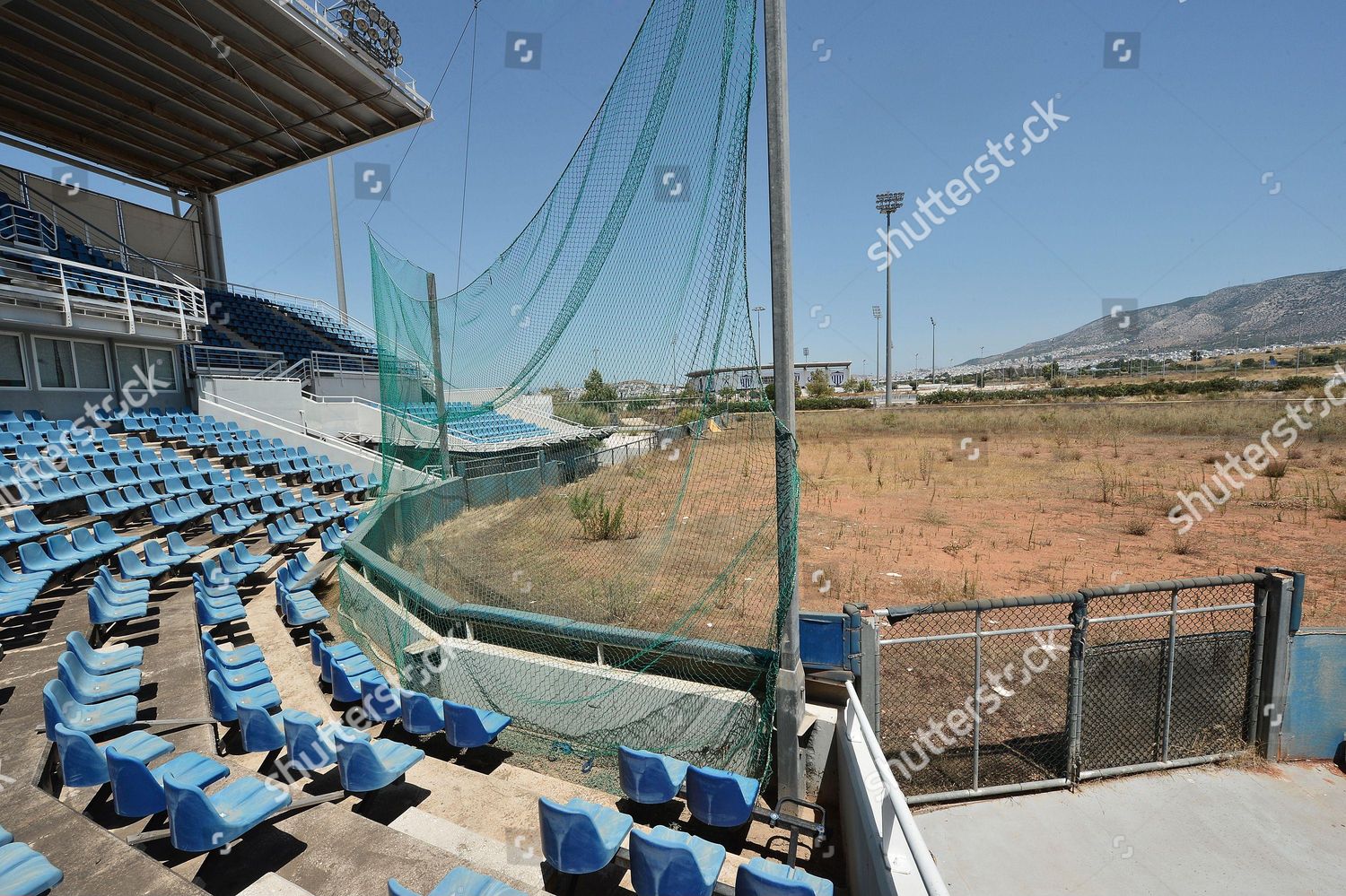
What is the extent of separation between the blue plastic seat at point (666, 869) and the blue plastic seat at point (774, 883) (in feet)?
0.75

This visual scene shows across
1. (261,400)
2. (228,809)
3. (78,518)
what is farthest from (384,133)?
Answer: (228,809)

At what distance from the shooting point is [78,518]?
10.4m

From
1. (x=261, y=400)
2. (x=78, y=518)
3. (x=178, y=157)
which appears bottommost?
(x=78, y=518)

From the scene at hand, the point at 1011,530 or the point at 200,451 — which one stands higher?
the point at 200,451

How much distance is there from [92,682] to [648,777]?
482 centimetres

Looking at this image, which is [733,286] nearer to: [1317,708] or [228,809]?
[228,809]

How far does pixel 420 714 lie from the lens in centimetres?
484

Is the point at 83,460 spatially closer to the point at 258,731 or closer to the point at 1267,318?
the point at 258,731

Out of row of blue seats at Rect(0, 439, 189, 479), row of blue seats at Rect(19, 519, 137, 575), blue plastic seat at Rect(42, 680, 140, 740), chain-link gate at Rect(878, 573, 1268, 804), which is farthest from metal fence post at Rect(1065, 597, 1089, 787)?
row of blue seats at Rect(0, 439, 189, 479)

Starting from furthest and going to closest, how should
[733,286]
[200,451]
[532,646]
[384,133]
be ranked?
[384,133] < [200,451] < [532,646] < [733,286]

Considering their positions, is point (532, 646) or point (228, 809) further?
point (532, 646)

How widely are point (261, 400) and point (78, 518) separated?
9273mm

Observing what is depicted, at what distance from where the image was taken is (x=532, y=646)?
19.6 feet

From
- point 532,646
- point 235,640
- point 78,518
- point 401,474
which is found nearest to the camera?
point 532,646
